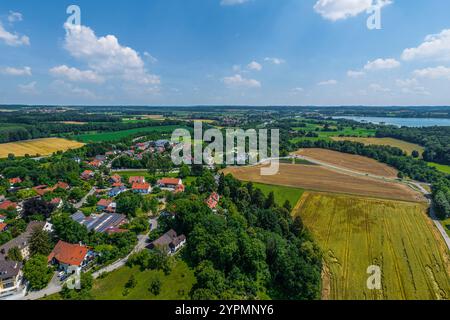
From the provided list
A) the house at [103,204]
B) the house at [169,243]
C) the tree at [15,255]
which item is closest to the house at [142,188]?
the house at [103,204]

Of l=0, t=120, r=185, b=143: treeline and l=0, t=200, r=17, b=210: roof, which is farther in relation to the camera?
l=0, t=120, r=185, b=143: treeline

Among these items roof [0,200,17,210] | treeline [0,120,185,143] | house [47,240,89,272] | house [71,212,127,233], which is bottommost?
house [47,240,89,272]

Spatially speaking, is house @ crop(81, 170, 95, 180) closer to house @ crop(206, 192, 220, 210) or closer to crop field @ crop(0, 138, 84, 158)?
house @ crop(206, 192, 220, 210)

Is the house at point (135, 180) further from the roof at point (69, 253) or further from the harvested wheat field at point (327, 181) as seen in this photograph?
the roof at point (69, 253)

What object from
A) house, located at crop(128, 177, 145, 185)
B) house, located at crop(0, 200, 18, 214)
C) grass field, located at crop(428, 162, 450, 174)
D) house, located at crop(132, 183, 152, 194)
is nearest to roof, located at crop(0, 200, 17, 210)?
house, located at crop(0, 200, 18, 214)
